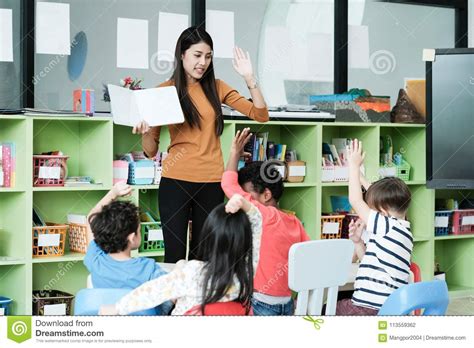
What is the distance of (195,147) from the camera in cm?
345

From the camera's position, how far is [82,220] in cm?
420

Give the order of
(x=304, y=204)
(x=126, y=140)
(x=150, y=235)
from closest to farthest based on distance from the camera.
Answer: (x=150, y=235)
(x=126, y=140)
(x=304, y=204)

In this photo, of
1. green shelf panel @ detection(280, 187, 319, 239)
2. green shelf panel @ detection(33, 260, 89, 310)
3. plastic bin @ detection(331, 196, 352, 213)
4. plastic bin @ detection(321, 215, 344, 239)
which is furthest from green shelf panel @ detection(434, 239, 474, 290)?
green shelf panel @ detection(33, 260, 89, 310)

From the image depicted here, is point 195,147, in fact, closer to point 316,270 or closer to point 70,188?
point 70,188

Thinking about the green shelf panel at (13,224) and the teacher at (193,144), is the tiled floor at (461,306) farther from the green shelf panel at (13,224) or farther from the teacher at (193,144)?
the green shelf panel at (13,224)

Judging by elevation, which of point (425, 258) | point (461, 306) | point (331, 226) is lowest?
point (461, 306)

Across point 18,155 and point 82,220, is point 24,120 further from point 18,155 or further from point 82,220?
point 82,220

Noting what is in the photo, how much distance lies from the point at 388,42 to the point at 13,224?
2660mm

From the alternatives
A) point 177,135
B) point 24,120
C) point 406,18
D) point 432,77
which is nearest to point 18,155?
point 24,120

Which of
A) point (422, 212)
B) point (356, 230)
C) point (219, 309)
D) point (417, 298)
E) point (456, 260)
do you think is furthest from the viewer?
point (456, 260)

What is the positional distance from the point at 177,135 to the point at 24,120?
2.80 feet

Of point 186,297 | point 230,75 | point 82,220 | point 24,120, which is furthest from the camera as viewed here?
point 230,75

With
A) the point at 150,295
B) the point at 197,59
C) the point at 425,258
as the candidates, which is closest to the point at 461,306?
the point at 425,258

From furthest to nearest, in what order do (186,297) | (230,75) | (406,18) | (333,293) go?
(406,18) → (230,75) → (333,293) → (186,297)
